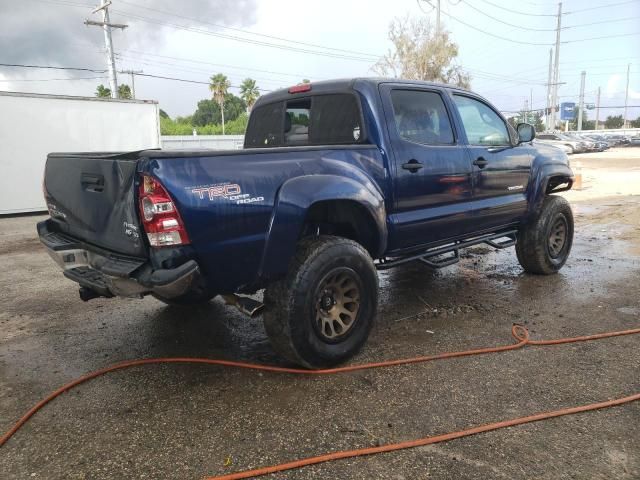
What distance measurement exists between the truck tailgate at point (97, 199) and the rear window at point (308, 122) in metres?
1.64

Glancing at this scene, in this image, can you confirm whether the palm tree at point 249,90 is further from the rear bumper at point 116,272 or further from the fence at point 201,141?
the rear bumper at point 116,272

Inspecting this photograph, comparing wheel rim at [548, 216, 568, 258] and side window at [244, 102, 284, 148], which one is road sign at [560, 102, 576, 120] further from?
side window at [244, 102, 284, 148]

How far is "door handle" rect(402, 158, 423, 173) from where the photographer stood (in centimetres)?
385

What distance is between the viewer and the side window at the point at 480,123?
4.63 m

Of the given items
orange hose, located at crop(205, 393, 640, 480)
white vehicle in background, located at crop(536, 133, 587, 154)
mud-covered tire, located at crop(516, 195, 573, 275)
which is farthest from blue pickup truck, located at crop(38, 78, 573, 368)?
white vehicle in background, located at crop(536, 133, 587, 154)

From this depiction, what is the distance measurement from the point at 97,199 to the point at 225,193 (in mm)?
894

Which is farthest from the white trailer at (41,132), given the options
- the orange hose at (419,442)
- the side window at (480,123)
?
the orange hose at (419,442)

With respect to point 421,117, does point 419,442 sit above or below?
below

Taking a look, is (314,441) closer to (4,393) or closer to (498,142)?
(4,393)

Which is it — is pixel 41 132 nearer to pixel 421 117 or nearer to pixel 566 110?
pixel 421 117

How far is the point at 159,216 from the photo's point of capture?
105 inches

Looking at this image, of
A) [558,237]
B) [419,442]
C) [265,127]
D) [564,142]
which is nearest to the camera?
[419,442]

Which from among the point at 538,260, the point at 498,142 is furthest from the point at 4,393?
the point at 538,260

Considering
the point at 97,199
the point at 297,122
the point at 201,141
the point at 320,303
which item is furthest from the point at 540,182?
the point at 201,141
